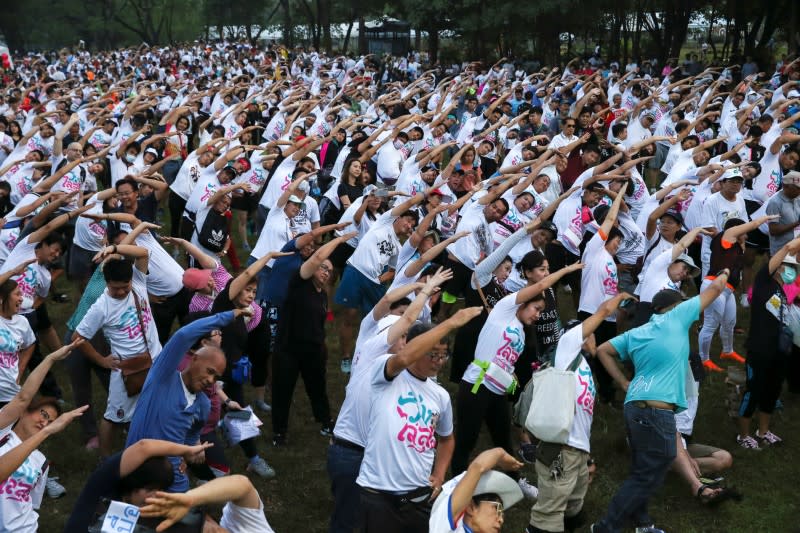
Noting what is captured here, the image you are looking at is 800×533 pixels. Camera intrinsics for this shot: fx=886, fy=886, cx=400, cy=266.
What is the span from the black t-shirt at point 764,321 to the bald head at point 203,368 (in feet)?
15.7

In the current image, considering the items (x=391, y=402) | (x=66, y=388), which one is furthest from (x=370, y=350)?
(x=66, y=388)

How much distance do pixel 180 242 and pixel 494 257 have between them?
2.73 m

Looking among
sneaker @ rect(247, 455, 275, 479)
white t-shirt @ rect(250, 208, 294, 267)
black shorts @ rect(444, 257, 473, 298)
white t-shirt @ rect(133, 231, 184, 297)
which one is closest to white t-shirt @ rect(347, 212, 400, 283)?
black shorts @ rect(444, 257, 473, 298)

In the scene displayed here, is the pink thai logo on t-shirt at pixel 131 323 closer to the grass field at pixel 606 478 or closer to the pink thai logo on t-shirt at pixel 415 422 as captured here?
the grass field at pixel 606 478

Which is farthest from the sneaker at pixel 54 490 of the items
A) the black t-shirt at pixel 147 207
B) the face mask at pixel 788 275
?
the face mask at pixel 788 275

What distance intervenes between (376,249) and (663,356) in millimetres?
Answer: 3652

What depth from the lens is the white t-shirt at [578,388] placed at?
5.87 m

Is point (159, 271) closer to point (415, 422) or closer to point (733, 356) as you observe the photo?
point (415, 422)

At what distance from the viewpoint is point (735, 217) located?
10094mm

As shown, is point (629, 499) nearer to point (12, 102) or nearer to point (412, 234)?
point (412, 234)

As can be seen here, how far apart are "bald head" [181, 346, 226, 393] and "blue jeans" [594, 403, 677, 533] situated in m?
2.83

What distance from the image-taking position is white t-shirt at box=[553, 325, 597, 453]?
19.3 ft

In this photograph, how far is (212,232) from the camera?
30.5 feet

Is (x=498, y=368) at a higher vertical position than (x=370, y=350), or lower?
lower
